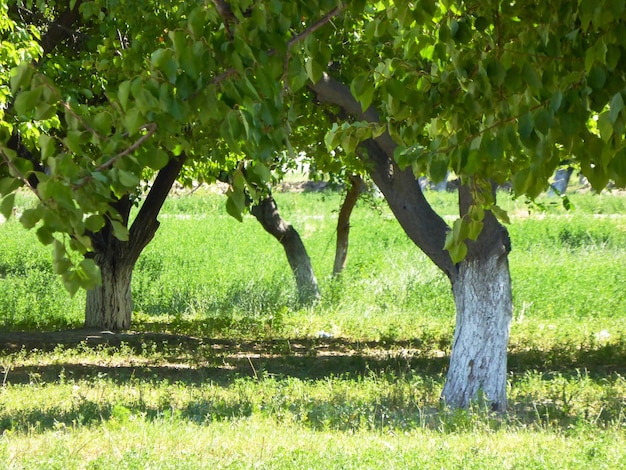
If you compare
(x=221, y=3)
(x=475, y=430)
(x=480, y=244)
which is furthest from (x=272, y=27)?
(x=480, y=244)

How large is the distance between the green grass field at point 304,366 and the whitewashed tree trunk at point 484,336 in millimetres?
297

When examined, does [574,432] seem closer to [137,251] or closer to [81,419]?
[81,419]

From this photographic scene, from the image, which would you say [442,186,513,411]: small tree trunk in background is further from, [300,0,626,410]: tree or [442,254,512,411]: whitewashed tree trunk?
[300,0,626,410]: tree

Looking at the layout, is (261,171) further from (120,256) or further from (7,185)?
(120,256)

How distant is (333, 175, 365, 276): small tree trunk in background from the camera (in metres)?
17.0

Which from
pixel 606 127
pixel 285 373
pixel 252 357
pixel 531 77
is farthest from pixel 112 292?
pixel 606 127

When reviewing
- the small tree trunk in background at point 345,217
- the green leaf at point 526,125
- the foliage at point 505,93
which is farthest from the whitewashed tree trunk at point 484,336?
the small tree trunk in background at point 345,217

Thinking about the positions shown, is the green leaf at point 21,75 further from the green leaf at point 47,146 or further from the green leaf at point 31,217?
the green leaf at point 31,217

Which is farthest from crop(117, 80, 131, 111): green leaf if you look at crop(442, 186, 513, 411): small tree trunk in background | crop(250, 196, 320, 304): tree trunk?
crop(250, 196, 320, 304): tree trunk

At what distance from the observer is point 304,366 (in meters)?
11.2

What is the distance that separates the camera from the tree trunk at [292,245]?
1681cm

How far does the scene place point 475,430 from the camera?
6199 mm

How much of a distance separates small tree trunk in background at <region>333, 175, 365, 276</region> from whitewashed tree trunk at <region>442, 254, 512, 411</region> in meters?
8.75

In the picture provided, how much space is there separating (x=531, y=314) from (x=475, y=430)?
31.5ft
